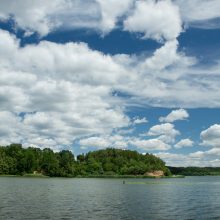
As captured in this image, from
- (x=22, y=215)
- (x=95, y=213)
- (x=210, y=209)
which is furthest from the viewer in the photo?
(x=210, y=209)

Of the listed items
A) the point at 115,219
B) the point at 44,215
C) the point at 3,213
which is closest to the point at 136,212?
the point at 115,219

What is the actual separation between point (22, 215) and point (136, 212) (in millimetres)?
22481

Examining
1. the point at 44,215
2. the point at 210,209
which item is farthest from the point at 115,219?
the point at 210,209

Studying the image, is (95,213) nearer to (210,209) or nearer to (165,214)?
(165,214)

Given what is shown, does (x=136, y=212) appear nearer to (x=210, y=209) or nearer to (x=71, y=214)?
(x=71, y=214)

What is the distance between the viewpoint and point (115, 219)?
6775cm

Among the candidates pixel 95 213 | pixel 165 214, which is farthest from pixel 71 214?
pixel 165 214

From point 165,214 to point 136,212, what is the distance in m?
5.65

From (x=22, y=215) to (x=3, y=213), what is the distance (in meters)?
3.80

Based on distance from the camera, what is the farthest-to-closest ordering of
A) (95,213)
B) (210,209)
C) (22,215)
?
(210,209) < (95,213) < (22,215)

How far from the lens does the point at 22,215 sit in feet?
221

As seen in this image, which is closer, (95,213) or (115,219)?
(115,219)

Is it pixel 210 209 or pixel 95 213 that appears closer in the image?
pixel 95 213

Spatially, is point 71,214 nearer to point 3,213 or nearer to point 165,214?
point 3,213
